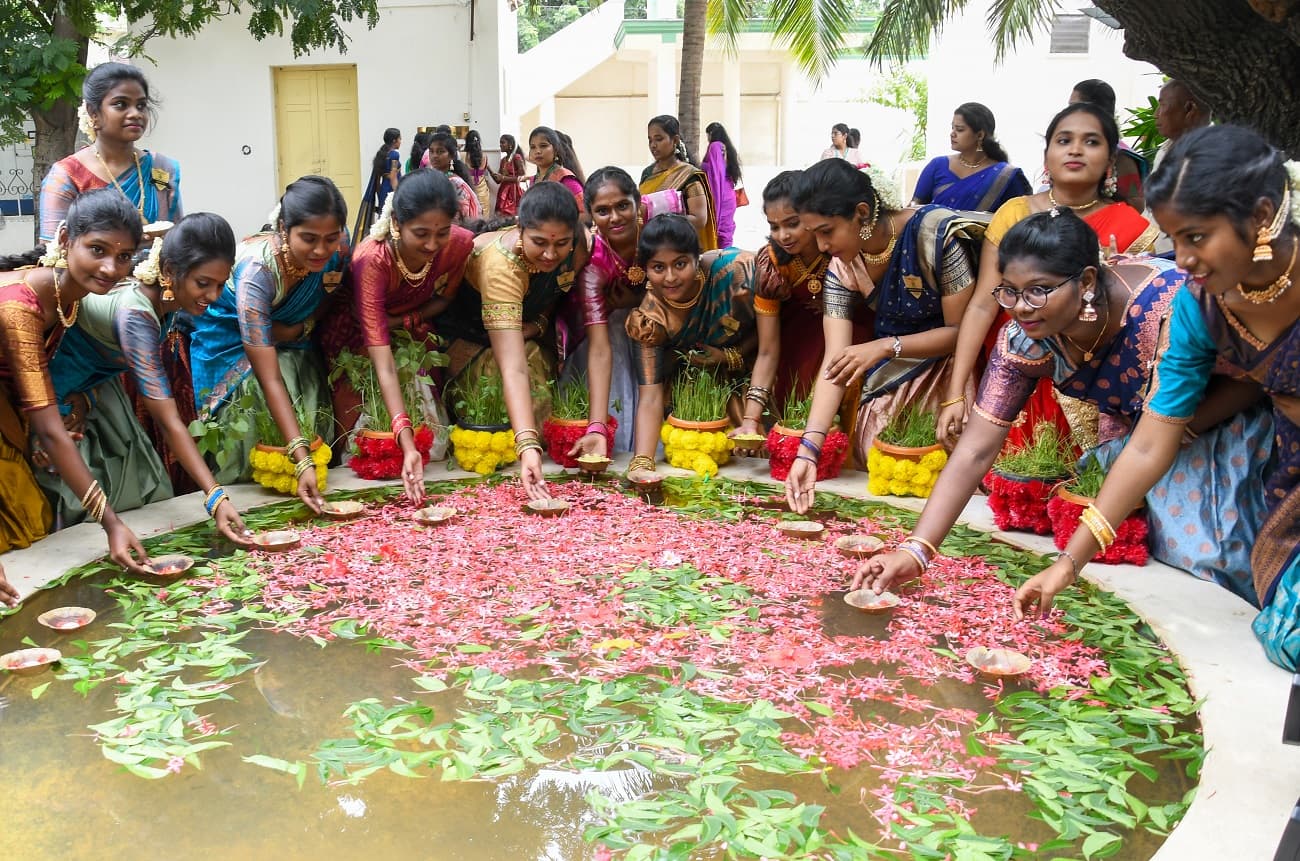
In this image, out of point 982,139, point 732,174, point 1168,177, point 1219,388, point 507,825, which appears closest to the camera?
point 507,825

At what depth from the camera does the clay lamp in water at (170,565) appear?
3.66m

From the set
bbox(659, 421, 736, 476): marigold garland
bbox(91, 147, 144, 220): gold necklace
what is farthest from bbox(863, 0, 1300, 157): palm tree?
bbox(91, 147, 144, 220): gold necklace

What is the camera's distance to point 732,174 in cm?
945

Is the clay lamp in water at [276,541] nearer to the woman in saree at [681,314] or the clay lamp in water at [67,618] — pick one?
the clay lamp in water at [67,618]

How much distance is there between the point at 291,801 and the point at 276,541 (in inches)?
68.0

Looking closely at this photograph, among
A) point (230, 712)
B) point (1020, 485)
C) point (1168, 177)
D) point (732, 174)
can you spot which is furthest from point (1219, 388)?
point (732, 174)

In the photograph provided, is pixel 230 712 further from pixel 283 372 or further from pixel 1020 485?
pixel 1020 485

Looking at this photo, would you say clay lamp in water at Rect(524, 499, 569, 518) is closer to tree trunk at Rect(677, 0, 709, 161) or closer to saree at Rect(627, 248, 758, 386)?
saree at Rect(627, 248, 758, 386)

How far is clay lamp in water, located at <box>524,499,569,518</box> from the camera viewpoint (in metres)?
4.35

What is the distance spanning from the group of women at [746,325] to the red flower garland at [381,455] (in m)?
0.15

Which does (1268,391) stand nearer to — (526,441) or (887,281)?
(887,281)

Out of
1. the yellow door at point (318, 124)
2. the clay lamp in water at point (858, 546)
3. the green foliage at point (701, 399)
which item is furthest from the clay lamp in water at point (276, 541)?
the yellow door at point (318, 124)

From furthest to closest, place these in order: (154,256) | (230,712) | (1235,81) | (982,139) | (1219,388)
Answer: (982,139), (1235,81), (154,256), (1219,388), (230,712)

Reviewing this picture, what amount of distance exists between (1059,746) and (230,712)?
1994 millimetres
